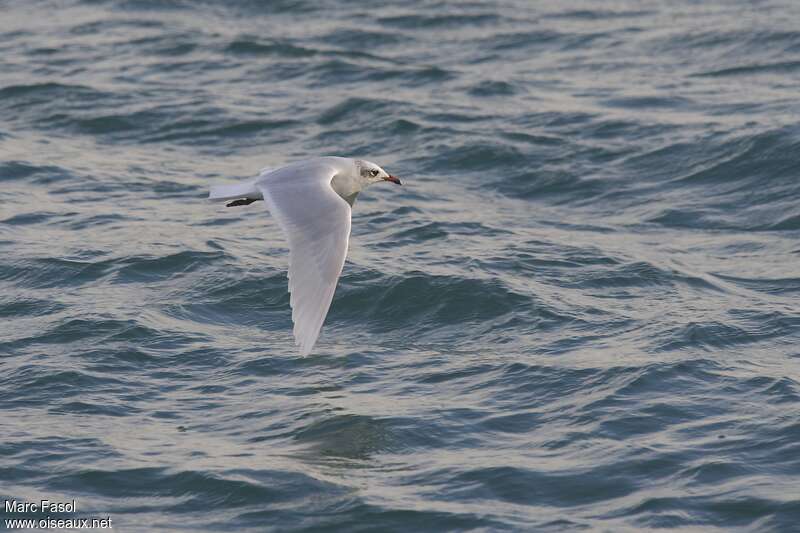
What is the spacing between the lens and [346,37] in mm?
18594

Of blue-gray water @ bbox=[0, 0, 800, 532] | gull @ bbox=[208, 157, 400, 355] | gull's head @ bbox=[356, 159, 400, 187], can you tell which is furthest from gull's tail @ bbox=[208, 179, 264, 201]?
blue-gray water @ bbox=[0, 0, 800, 532]

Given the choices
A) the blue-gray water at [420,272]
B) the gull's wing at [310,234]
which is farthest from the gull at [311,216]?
the blue-gray water at [420,272]

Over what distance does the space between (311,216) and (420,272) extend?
241cm

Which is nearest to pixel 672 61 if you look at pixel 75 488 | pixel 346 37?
pixel 346 37

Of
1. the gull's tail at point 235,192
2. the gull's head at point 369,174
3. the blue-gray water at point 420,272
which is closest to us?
the blue-gray water at point 420,272

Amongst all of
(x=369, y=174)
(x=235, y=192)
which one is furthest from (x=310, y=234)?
(x=369, y=174)

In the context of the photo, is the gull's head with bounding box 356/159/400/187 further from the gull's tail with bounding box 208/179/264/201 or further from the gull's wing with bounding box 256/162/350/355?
the gull's tail with bounding box 208/179/264/201

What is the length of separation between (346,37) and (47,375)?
1048cm

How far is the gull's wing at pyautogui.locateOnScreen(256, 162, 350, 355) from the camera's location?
26.1ft

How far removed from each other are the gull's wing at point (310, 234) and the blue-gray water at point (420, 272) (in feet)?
2.36

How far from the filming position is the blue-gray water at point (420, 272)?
7.53 meters

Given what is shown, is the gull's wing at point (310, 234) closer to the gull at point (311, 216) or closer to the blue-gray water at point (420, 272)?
the gull at point (311, 216)

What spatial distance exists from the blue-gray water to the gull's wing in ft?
2.36

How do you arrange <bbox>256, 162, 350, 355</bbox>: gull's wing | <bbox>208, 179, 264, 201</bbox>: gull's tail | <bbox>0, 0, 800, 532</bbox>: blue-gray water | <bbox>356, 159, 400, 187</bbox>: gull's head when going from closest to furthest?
<bbox>0, 0, 800, 532</bbox>: blue-gray water → <bbox>256, 162, 350, 355</bbox>: gull's wing → <bbox>208, 179, 264, 201</bbox>: gull's tail → <bbox>356, 159, 400, 187</bbox>: gull's head
